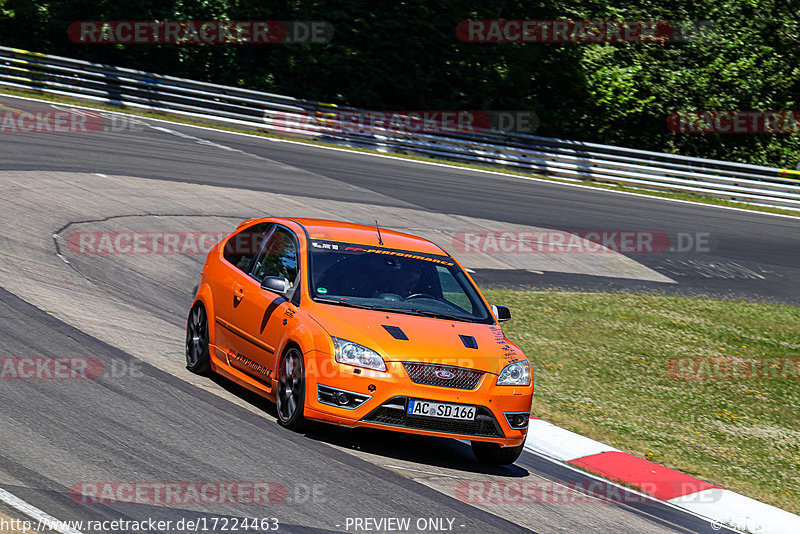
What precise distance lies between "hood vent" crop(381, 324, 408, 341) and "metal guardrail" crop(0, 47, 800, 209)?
70.8ft

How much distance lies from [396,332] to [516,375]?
1.03 metres

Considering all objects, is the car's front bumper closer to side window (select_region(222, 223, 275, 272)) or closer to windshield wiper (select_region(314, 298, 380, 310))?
windshield wiper (select_region(314, 298, 380, 310))

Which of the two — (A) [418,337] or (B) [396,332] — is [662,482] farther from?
(B) [396,332]

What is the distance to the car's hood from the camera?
23.7 feet

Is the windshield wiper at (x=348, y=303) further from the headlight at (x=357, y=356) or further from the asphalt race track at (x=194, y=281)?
the asphalt race track at (x=194, y=281)

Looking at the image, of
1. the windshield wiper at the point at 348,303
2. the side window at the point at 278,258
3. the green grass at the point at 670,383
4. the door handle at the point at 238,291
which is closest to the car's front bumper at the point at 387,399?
the windshield wiper at the point at 348,303

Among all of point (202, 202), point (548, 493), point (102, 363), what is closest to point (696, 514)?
point (548, 493)

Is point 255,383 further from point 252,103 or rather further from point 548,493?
point 252,103

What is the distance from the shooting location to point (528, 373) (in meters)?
7.70

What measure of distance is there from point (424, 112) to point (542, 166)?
5.50 m

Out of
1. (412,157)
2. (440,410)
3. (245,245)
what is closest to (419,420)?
(440,410)

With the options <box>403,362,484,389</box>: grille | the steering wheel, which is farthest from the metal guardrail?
<box>403,362,484,389</box>: grille

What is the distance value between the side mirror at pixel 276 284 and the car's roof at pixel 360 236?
2.46 feet

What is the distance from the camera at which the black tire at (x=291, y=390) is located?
732cm
